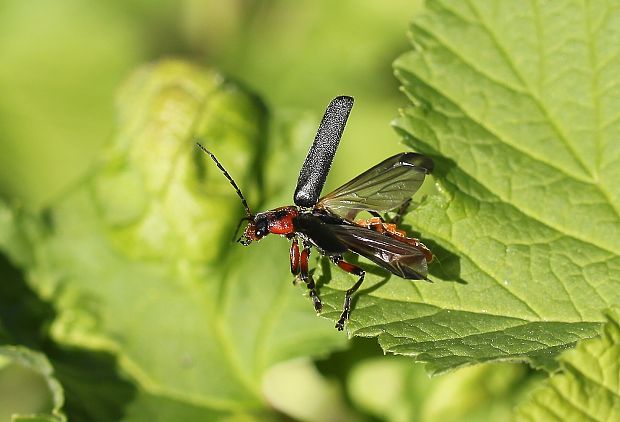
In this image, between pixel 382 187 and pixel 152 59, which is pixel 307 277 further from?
pixel 152 59

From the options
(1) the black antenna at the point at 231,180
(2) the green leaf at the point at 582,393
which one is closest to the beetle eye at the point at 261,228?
(1) the black antenna at the point at 231,180

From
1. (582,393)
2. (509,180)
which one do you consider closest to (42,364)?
(509,180)

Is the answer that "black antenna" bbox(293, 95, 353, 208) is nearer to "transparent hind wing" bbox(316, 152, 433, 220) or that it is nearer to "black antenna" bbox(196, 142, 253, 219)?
"transparent hind wing" bbox(316, 152, 433, 220)

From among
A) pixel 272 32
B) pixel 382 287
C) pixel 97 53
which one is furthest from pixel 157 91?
pixel 97 53

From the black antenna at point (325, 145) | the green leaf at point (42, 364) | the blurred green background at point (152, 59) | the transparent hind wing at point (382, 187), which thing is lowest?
the green leaf at point (42, 364)

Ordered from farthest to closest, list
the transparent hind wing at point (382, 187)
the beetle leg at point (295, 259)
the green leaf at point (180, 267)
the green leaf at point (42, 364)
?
the green leaf at point (180, 267) → the beetle leg at point (295, 259) → the green leaf at point (42, 364) → the transparent hind wing at point (382, 187)

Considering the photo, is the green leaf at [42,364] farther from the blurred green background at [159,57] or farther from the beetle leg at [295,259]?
the blurred green background at [159,57]

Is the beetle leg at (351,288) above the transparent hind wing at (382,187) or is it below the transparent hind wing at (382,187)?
below
